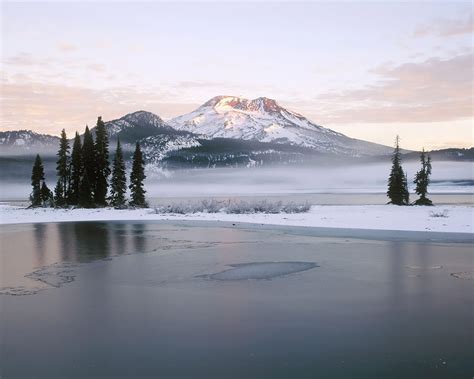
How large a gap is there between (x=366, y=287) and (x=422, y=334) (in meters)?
3.94

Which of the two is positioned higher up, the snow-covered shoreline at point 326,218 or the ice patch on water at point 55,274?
the ice patch on water at point 55,274

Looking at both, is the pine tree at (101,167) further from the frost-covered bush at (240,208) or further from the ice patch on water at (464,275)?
the ice patch on water at (464,275)

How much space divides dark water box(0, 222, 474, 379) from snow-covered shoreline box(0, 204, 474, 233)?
12.0 metres

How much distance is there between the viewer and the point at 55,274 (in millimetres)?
14438

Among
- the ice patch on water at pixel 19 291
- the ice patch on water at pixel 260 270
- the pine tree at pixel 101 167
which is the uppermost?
the pine tree at pixel 101 167

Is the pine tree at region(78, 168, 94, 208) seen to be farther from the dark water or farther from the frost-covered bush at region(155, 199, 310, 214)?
the dark water

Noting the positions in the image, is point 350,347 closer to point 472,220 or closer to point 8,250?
point 8,250

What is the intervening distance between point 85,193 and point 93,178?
8.51 feet

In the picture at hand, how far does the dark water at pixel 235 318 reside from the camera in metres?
6.99

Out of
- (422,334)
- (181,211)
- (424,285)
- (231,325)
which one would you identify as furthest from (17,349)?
(181,211)

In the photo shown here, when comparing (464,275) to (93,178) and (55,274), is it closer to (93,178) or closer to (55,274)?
(55,274)

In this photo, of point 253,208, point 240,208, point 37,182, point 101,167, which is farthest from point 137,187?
point 253,208

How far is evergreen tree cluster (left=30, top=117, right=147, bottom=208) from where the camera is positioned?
58875 mm

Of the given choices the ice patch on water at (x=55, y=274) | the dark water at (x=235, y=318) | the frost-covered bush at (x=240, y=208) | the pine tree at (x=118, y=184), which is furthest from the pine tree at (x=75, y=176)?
the ice patch on water at (x=55, y=274)
